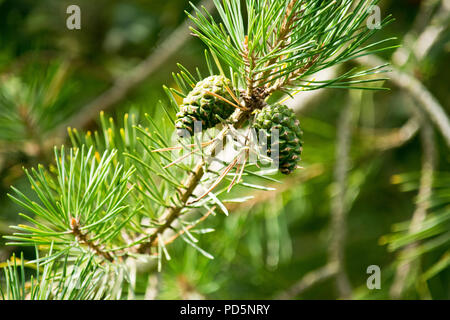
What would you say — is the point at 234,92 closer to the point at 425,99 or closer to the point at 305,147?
the point at 425,99

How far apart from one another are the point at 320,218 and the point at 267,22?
3.07 feet

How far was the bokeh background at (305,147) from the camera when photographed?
79 centimetres

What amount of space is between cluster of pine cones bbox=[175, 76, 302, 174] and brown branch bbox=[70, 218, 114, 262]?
13cm

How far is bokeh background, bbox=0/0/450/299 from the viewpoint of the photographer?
0.79 meters

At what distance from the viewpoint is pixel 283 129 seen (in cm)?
34

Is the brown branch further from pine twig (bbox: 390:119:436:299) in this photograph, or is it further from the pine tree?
pine twig (bbox: 390:119:436:299)

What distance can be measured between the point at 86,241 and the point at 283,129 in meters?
0.21

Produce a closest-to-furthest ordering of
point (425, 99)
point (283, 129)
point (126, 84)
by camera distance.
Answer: point (283, 129) < point (425, 99) < point (126, 84)

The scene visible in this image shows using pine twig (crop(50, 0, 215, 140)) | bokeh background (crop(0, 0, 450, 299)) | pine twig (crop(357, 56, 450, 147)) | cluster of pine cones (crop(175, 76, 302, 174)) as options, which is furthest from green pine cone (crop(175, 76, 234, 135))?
pine twig (crop(50, 0, 215, 140))

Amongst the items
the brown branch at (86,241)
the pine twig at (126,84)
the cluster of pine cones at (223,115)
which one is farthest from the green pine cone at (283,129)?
the pine twig at (126,84)

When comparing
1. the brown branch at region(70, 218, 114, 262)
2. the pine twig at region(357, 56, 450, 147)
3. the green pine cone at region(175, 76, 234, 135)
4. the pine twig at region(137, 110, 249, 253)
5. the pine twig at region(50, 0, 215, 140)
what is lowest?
the brown branch at region(70, 218, 114, 262)

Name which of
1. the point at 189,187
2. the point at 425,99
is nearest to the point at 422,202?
the point at 425,99
